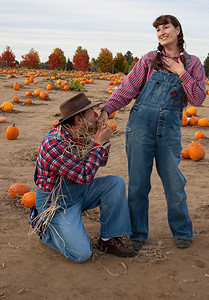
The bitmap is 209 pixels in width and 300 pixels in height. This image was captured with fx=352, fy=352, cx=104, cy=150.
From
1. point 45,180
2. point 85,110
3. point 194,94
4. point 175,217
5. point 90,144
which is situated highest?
point 194,94

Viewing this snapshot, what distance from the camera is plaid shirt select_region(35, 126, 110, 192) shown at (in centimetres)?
304

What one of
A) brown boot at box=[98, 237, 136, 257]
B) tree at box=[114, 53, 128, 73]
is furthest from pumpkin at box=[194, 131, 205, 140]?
tree at box=[114, 53, 128, 73]

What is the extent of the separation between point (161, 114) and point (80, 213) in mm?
1196

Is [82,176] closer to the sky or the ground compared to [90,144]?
closer to the ground

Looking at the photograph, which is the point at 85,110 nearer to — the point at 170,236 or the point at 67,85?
the point at 170,236

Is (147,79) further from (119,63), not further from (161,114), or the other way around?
(119,63)

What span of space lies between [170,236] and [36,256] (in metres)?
1.41

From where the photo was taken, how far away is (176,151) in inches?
131

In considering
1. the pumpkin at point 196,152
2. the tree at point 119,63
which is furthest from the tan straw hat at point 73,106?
the tree at point 119,63

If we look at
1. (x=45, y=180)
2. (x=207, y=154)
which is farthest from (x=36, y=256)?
(x=207, y=154)

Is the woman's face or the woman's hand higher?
the woman's face

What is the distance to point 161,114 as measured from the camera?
10.5ft

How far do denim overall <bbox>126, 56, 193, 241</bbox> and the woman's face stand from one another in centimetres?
28

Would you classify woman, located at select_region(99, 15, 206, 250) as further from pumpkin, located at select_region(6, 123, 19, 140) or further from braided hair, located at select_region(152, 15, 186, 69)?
pumpkin, located at select_region(6, 123, 19, 140)
